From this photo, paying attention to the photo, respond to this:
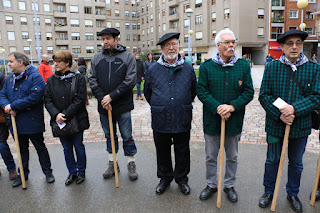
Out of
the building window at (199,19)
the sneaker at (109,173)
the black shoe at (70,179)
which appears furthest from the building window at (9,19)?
the sneaker at (109,173)

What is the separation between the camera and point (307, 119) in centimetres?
319

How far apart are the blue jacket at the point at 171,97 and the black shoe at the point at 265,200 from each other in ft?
4.33

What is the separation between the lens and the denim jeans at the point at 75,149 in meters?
4.20

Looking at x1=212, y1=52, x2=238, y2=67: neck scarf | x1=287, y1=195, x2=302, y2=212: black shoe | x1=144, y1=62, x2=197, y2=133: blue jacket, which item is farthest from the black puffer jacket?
x1=287, y1=195, x2=302, y2=212: black shoe

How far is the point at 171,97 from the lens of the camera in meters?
3.54

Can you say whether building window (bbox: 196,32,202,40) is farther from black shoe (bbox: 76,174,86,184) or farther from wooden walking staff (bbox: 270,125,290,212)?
wooden walking staff (bbox: 270,125,290,212)

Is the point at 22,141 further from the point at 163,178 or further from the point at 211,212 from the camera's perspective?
the point at 211,212

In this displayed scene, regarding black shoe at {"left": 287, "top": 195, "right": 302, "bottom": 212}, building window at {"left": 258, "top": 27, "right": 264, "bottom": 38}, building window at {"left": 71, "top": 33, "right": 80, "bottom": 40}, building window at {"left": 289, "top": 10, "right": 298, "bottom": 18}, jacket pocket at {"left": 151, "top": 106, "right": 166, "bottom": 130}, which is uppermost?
building window at {"left": 289, "top": 10, "right": 298, "bottom": 18}

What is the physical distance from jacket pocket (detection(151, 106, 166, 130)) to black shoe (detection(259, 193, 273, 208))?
5.20 ft

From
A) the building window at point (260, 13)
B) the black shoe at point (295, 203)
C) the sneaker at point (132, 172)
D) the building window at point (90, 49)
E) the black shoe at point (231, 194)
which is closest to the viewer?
the black shoe at point (295, 203)

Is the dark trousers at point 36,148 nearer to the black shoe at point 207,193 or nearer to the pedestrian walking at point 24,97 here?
the pedestrian walking at point 24,97

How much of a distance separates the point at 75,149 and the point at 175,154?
1.62 meters

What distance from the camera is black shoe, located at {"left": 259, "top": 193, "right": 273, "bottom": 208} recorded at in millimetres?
3388

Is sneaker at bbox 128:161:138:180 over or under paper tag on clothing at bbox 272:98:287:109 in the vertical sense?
under
